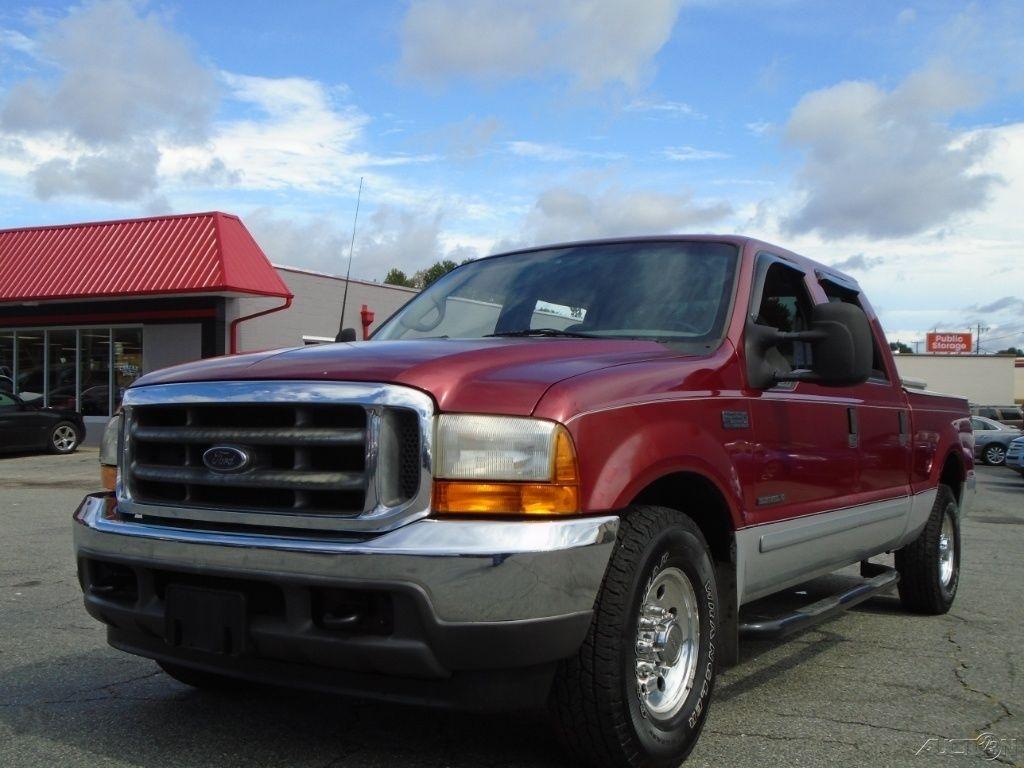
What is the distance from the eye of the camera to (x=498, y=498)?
122 inches

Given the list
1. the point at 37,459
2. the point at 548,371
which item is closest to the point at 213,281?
the point at 37,459

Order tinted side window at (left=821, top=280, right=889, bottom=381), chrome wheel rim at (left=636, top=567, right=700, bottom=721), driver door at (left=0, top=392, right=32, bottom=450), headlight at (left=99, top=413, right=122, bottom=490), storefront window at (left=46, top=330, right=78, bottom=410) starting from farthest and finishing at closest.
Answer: storefront window at (left=46, top=330, right=78, bottom=410) → driver door at (left=0, top=392, right=32, bottom=450) → tinted side window at (left=821, top=280, right=889, bottom=381) → headlight at (left=99, top=413, right=122, bottom=490) → chrome wheel rim at (left=636, top=567, right=700, bottom=721)

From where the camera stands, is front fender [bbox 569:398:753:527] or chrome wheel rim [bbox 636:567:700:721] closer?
front fender [bbox 569:398:753:527]

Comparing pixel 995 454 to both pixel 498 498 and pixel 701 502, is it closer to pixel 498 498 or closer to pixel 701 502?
pixel 701 502

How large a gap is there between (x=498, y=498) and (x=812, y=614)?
202 cm

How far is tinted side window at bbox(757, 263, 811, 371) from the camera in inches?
193

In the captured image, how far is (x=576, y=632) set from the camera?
3.13 meters

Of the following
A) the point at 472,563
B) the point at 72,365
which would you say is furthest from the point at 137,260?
the point at 472,563

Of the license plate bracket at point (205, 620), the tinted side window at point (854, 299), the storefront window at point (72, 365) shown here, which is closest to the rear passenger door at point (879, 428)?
the tinted side window at point (854, 299)

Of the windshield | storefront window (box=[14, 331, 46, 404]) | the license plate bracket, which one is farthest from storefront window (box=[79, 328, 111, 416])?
the license plate bracket

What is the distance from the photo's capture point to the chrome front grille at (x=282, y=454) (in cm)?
315

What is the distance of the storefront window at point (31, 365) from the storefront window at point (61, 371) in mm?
185

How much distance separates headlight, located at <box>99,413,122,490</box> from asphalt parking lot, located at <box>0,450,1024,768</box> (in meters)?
0.91

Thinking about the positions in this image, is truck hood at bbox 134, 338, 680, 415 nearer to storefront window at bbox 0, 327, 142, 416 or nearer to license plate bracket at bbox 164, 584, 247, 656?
license plate bracket at bbox 164, 584, 247, 656
